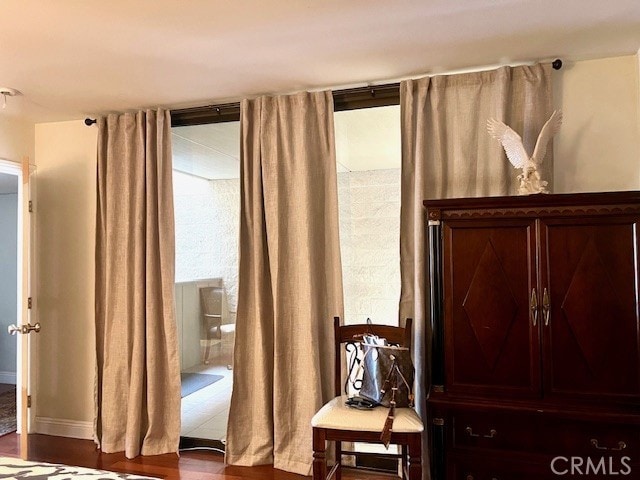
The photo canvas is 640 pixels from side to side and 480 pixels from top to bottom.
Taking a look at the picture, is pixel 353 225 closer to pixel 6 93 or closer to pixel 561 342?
pixel 561 342

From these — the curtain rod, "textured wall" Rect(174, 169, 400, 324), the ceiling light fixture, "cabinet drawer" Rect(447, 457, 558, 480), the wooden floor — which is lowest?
the wooden floor

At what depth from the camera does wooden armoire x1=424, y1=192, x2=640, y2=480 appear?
7.12 ft

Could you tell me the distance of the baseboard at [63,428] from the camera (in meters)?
3.67

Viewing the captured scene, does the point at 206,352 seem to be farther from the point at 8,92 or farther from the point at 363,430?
the point at 8,92

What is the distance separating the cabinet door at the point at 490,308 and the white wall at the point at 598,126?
0.68m

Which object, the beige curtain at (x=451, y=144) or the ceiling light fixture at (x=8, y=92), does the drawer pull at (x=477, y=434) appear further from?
the ceiling light fixture at (x=8, y=92)

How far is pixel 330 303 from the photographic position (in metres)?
3.07

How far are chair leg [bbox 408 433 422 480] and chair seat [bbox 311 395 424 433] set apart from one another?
0.04 m

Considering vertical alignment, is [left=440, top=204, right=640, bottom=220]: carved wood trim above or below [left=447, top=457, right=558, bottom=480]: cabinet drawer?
above

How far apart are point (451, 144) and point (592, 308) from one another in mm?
1206

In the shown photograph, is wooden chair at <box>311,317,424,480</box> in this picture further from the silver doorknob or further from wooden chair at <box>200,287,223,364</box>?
the silver doorknob

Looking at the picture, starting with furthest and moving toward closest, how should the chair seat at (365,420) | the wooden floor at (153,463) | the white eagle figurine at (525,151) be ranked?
1. the wooden floor at (153,463)
2. the white eagle figurine at (525,151)
3. the chair seat at (365,420)

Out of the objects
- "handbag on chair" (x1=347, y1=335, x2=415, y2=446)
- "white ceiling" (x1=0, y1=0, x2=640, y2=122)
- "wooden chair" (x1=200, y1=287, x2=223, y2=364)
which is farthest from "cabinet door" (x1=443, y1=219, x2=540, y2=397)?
"wooden chair" (x1=200, y1=287, x2=223, y2=364)

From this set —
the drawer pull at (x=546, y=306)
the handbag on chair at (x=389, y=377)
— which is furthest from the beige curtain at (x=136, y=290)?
the drawer pull at (x=546, y=306)
